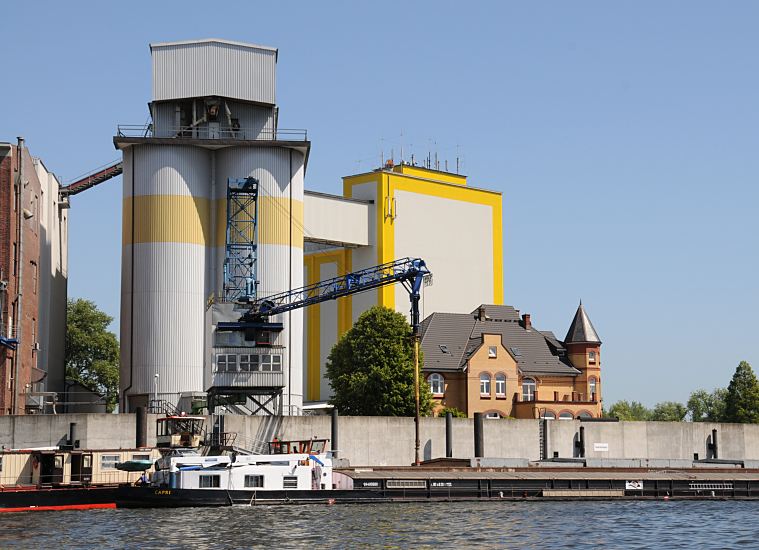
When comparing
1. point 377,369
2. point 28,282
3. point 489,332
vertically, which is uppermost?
point 28,282

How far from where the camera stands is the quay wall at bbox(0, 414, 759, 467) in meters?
91.8

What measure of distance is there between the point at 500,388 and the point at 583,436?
61.6 ft

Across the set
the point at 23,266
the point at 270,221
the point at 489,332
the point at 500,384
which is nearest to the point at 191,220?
the point at 270,221

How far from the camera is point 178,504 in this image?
76750 millimetres

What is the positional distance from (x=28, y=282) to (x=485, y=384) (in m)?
47.9

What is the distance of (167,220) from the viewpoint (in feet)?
365

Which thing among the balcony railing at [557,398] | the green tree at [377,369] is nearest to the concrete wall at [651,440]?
the green tree at [377,369]

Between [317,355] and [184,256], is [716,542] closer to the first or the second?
[184,256]

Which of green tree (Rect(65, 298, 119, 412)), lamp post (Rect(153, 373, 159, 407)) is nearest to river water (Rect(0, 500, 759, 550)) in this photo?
lamp post (Rect(153, 373, 159, 407))

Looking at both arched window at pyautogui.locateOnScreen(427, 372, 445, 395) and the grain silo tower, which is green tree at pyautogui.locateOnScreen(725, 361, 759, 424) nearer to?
arched window at pyautogui.locateOnScreen(427, 372, 445, 395)

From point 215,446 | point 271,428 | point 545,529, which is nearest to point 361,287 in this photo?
point 271,428

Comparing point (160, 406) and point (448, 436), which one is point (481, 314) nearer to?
point (448, 436)

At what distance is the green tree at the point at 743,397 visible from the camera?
459 feet

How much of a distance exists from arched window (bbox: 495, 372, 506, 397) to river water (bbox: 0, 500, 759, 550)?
161 ft
